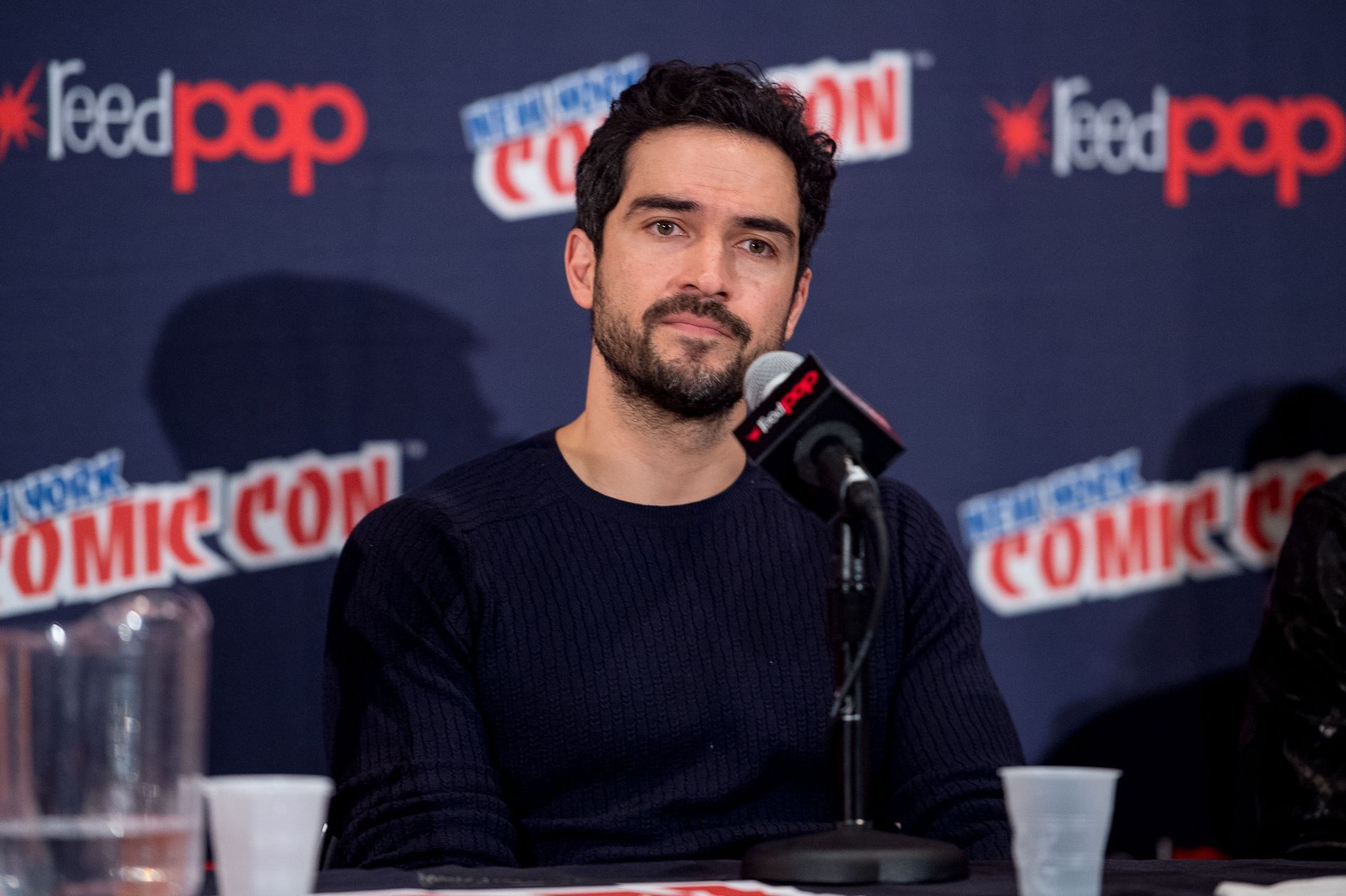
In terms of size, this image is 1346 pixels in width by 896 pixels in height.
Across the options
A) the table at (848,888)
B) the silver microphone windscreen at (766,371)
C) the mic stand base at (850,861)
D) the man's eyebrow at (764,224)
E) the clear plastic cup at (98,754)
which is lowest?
the table at (848,888)

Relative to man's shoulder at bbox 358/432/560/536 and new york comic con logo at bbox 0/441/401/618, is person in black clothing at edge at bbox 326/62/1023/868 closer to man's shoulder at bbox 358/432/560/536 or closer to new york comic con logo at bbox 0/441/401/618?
man's shoulder at bbox 358/432/560/536

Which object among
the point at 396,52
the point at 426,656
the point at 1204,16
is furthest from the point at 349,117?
the point at 1204,16

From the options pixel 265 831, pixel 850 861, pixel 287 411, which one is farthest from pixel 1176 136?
pixel 265 831

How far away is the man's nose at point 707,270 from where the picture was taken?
188 centimetres

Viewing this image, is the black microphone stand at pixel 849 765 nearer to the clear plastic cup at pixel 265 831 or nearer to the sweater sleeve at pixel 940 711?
the clear plastic cup at pixel 265 831

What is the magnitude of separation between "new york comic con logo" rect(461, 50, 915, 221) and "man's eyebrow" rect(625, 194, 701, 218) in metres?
0.61

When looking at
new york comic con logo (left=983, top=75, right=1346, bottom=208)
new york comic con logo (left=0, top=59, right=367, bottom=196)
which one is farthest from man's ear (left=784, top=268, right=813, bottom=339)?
new york comic con logo (left=0, top=59, right=367, bottom=196)

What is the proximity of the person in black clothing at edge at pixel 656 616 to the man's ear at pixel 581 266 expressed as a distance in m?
0.08

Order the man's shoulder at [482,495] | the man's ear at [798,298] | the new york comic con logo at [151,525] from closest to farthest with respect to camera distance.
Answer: the man's shoulder at [482,495]
the man's ear at [798,298]
the new york comic con logo at [151,525]

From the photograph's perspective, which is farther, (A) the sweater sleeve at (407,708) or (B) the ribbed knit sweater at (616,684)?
(B) the ribbed knit sweater at (616,684)

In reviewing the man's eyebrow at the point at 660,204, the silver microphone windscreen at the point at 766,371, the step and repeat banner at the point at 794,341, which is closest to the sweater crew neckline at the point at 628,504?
the man's eyebrow at the point at 660,204

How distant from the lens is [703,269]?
189 cm

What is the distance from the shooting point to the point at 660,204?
193 cm

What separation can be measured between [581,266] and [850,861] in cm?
121
